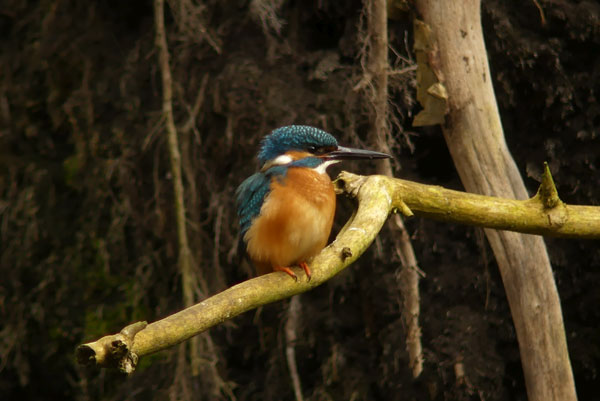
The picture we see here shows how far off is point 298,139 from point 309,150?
0.05 m

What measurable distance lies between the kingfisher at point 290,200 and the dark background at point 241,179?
61 cm

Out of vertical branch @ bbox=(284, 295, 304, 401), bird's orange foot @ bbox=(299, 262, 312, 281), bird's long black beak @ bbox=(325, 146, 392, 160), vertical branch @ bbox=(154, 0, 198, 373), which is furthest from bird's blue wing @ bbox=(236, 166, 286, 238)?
vertical branch @ bbox=(284, 295, 304, 401)

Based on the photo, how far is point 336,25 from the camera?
3.54 m

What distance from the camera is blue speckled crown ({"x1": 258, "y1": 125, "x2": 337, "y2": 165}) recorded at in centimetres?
243

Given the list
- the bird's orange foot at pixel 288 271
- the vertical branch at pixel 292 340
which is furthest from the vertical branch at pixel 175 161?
the bird's orange foot at pixel 288 271

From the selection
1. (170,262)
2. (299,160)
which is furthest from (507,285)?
(170,262)

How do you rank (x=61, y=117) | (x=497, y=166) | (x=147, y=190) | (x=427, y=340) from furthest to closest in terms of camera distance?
(x=61, y=117)
(x=147, y=190)
(x=427, y=340)
(x=497, y=166)

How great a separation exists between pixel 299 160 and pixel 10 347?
70.4 inches

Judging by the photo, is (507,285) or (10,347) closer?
(507,285)

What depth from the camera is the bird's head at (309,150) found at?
7.97 feet

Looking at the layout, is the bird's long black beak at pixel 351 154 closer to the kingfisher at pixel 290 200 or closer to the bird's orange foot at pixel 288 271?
the kingfisher at pixel 290 200

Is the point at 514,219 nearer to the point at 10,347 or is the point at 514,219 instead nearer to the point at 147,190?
the point at 147,190

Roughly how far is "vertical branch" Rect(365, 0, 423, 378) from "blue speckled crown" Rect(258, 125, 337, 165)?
0.53 meters

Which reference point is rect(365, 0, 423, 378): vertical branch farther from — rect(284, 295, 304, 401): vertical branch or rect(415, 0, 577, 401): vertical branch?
rect(284, 295, 304, 401): vertical branch
